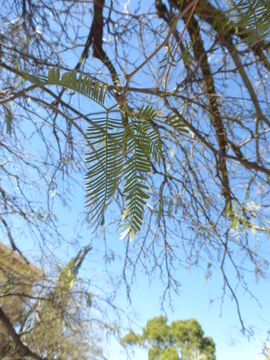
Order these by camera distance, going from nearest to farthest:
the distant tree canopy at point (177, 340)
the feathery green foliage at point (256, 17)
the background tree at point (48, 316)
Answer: the feathery green foliage at point (256, 17), the background tree at point (48, 316), the distant tree canopy at point (177, 340)

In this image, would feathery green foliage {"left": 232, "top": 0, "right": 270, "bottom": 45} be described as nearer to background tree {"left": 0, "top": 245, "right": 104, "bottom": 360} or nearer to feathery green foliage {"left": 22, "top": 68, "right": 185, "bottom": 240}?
feathery green foliage {"left": 22, "top": 68, "right": 185, "bottom": 240}

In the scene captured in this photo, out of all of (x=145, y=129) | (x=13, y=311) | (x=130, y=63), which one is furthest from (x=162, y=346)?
(x=145, y=129)

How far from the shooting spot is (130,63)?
63.9 inches

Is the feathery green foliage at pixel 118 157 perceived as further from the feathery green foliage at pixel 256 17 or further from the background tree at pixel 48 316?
the background tree at pixel 48 316

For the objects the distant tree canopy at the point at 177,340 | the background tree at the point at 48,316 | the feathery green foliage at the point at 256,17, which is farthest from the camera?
the distant tree canopy at the point at 177,340

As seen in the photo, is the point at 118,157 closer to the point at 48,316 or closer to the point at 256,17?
the point at 256,17

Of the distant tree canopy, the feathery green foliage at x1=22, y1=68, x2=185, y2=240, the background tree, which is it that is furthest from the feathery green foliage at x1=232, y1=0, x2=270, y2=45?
the distant tree canopy

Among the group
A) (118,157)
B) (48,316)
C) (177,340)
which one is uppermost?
(118,157)

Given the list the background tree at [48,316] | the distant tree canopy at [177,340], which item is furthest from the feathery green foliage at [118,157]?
the distant tree canopy at [177,340]

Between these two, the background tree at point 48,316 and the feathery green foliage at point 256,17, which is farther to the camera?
the background tree at point 48,316

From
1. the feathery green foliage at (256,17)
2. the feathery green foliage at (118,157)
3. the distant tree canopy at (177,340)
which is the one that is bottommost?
the distant tree canopy at (177,340)

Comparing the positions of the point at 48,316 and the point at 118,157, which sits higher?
the point at 118,157

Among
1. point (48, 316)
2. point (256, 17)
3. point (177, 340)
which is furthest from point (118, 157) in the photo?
point (177, 340)

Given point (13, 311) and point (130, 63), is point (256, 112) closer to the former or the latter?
point (130, 63)
